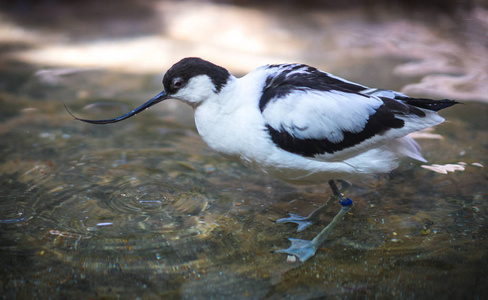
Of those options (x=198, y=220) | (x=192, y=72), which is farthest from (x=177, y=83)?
(x=198, y=220)

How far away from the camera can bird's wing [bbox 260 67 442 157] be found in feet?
10.1

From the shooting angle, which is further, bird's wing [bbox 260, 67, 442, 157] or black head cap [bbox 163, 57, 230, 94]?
black head cap [bbox 163, 57, 230, 94]

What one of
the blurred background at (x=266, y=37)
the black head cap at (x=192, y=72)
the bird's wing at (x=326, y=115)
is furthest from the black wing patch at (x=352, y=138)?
the blurred background at (x=266, y=37)

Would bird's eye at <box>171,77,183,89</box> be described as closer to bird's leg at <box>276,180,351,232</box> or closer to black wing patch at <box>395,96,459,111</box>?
bird's leg at <box>276,180,351,232</box>

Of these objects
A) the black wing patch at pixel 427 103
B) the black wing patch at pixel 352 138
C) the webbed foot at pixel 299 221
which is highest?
the black wing patch at pixel 427 103

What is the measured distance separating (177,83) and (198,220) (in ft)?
3.23

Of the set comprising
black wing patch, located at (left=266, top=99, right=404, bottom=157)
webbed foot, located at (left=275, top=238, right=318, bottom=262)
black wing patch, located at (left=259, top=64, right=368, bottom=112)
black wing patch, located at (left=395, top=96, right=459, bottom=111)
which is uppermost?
black wing patch, located at (left=259, top=64, right=368, bottom=112)

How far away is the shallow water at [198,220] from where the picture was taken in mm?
2887

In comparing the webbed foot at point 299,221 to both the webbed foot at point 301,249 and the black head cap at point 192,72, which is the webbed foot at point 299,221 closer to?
the webbed foot at point 301,249

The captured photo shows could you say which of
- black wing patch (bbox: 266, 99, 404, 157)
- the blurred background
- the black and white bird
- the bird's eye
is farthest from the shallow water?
the blurred background

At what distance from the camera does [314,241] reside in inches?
129

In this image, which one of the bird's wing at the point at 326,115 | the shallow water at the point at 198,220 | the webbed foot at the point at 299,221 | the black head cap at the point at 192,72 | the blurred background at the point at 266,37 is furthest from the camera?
the blurred background at the point at 266,37

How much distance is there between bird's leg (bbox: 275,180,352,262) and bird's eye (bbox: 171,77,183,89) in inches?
50.0

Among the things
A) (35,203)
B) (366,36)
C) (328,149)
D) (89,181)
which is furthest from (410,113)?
(366,36)
